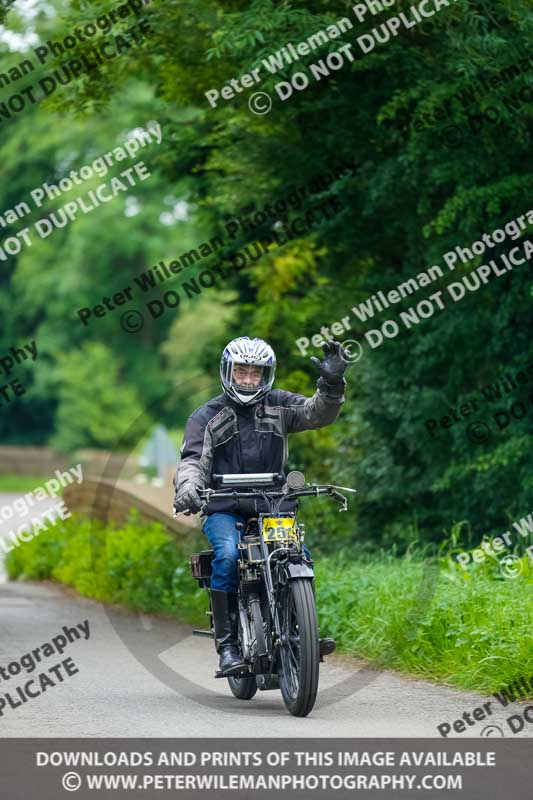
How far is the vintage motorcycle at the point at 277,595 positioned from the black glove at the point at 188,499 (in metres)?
0.12

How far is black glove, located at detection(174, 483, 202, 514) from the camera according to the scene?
341 inches

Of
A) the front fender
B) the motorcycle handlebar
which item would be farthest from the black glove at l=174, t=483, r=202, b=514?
the front fender

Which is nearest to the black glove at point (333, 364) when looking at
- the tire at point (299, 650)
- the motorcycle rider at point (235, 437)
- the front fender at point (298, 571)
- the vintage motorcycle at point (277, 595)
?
the motorcycle rider at point (235, 437)

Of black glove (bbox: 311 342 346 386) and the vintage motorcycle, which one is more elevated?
black glove (bbox: 311 342 346 386)

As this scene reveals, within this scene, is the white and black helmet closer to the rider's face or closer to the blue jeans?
the rider's face

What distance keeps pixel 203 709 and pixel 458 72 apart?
18.8 feet

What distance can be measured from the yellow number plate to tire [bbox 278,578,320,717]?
36 centimetres

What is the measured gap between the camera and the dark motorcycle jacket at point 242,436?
915 centimetres

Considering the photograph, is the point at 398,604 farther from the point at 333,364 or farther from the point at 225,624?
the point at 333,364

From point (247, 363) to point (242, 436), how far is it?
45 centimetres

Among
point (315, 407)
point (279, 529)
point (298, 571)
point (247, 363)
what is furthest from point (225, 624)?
point (247, 363)

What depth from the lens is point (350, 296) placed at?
15.5m

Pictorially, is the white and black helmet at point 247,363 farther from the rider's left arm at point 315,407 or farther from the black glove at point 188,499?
the black glove at point 188,499
